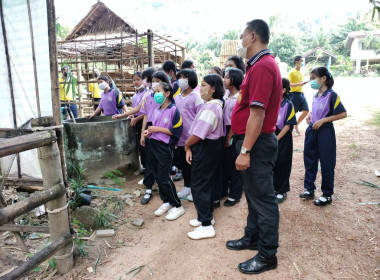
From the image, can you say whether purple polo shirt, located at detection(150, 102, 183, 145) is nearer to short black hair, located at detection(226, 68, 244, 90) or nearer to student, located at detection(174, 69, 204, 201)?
student, located at detection(174, 69, 204, 201)

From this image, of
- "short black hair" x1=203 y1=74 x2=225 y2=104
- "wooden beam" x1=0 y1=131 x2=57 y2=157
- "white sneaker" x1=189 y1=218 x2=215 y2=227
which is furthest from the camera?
"white sneaker" x1=189 y1=218 x2=215 y2=227

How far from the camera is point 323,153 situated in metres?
3.28

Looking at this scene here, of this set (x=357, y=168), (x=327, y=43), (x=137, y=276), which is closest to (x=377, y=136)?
(x=357, y=168)

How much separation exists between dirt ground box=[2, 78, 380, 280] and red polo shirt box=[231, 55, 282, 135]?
121 cm

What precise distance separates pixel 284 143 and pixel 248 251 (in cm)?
151

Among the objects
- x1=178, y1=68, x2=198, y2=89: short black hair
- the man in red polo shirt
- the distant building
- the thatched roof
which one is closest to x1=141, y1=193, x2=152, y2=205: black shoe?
x1=178, y1=68, x2=198, y2=89: short black hair

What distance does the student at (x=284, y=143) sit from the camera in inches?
132

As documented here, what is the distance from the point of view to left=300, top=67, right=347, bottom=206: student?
126 inches

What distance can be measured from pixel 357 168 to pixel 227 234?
324 cm

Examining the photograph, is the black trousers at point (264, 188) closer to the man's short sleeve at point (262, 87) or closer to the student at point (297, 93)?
the man's short sleeve at point (262, 87)

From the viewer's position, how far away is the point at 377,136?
6691 millimetres

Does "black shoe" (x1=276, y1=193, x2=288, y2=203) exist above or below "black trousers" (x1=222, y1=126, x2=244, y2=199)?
below

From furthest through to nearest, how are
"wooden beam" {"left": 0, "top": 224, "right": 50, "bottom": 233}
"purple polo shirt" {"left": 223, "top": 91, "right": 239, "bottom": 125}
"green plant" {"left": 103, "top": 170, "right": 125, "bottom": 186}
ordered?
"green plant" {"left": 103, "top": 170, "right": 125, "bottom": 186}, "purple polo shirt" {"left": 223, "top": 91, "right": 239, "bottom": 125}, "wooden beam" {"left": 0, "top": 224, "right": 50, "bottom": 233}

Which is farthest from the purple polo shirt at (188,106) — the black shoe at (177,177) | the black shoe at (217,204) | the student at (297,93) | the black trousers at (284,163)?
the student at (297,93)
